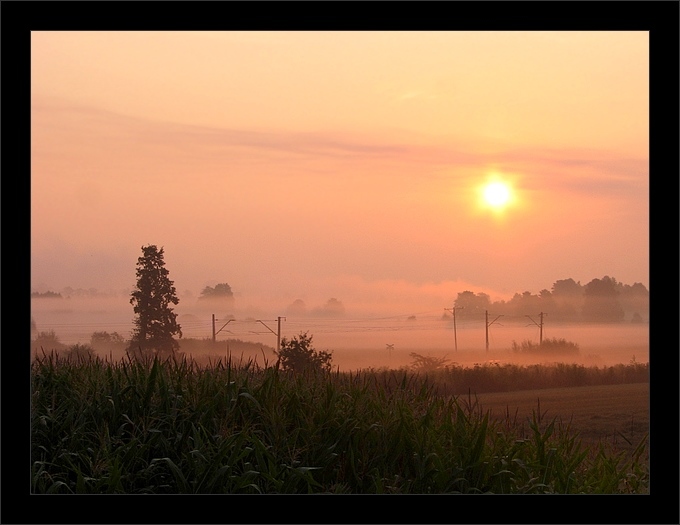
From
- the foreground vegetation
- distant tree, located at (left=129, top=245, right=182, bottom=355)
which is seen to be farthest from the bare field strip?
distant tree, located at (left=129, top=245, right=182, bottom=355)

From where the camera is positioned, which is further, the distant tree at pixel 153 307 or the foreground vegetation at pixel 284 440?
the distant tree at pixel 153 307

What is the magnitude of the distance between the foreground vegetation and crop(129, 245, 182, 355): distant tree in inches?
15.8

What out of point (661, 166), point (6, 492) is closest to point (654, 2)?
point (661, 166)

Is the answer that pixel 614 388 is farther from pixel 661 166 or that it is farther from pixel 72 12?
pixel 72 12

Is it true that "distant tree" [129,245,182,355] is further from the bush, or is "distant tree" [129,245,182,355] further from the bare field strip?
the bare field strip

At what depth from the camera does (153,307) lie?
590 centimetres

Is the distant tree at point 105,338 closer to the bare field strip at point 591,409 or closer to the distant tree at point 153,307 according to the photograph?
the distant tree at point 153,307

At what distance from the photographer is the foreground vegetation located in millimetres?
4070

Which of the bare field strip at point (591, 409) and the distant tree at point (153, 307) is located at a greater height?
the distant tree at point (153, 307)

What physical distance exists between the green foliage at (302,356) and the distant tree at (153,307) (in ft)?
2.61

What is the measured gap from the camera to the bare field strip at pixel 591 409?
4.94m

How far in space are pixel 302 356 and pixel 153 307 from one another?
4.62 feet

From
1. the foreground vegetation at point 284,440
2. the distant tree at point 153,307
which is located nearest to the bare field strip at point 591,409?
the foreground vegetation at point 284,440

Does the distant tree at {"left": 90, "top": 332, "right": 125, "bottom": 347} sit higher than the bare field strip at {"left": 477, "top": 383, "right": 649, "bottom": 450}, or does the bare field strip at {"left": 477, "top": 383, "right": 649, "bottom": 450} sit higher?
the distant tree at {"left": 90, "top": 332, "right": 125, "bottom": 347}
